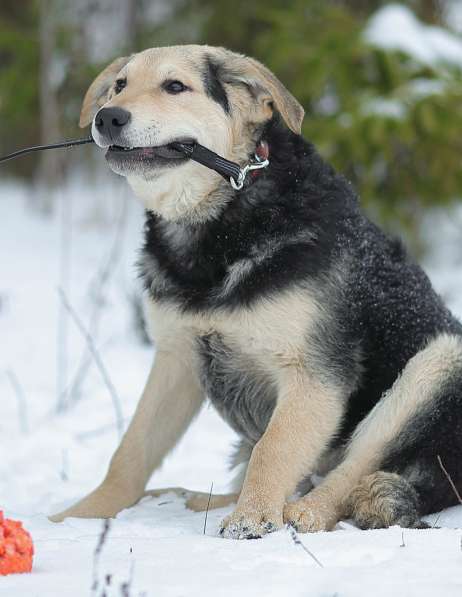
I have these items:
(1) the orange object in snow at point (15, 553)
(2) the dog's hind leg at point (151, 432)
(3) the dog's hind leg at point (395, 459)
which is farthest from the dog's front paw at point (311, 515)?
(1) the orange object in snow at point (15, 553)

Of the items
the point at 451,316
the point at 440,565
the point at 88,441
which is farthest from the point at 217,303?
the point at 88,441

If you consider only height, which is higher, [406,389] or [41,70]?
[406,389]

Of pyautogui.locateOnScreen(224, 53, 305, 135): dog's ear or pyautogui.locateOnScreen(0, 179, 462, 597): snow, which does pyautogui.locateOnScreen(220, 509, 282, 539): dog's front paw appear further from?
pyautogui.locateOnScreen(224, 53, 305, 135): dog's ear

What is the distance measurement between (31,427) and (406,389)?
2913mm

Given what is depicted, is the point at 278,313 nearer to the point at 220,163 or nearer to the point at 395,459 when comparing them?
the point at 220,163

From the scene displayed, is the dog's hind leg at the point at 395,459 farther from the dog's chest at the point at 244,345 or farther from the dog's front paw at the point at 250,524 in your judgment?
the dog's chest at the point at 244,345

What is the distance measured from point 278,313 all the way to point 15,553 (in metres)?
1.50

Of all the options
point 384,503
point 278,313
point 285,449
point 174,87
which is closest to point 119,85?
point 174,87

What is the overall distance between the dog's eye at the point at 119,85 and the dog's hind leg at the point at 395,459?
1.77 metres

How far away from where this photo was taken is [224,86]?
13.3 ft

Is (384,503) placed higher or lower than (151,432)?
higher

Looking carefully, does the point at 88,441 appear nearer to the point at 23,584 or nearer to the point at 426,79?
the point at 23,584

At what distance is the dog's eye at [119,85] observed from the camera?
4035 mm

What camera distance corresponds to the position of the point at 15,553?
2.70 metres
